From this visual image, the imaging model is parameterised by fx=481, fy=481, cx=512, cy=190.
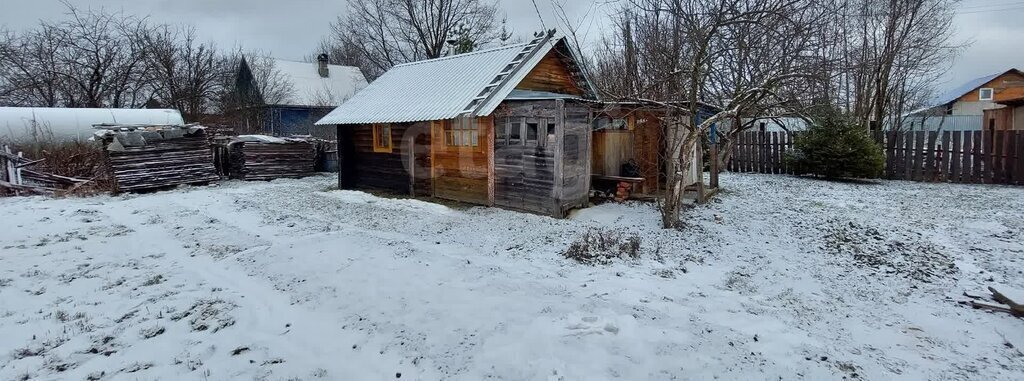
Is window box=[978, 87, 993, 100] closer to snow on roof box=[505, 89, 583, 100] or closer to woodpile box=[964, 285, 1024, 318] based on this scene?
snow on roof box=[505, 89, 583, 100]

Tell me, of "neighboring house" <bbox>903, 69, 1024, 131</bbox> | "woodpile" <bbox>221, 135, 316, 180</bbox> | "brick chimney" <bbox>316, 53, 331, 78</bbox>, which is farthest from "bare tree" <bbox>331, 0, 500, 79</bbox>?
"neighboring house" <bbox>903, 69, 1024, 131</bbox>

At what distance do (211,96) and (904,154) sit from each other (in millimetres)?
26329

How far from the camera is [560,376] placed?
10.6 feet

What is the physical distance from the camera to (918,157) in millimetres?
12117

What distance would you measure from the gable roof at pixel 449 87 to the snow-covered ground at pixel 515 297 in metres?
2.32

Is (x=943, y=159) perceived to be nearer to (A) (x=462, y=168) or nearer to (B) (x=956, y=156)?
(B) (x=956, y=156)

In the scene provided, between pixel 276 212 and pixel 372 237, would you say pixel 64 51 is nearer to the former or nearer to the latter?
pixel 276 212

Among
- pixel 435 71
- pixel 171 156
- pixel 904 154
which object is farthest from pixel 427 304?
pixel 904 154

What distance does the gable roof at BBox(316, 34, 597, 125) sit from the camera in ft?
30.6

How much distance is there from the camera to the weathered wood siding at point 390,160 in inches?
430

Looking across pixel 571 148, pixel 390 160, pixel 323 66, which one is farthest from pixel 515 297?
pixel 323 66

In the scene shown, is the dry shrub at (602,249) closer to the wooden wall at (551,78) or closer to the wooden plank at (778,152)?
the wooden wall at (551,78)

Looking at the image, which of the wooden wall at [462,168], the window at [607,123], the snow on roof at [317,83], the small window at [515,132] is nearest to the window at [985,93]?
the window at [607,123]

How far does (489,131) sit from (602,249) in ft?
13.6
